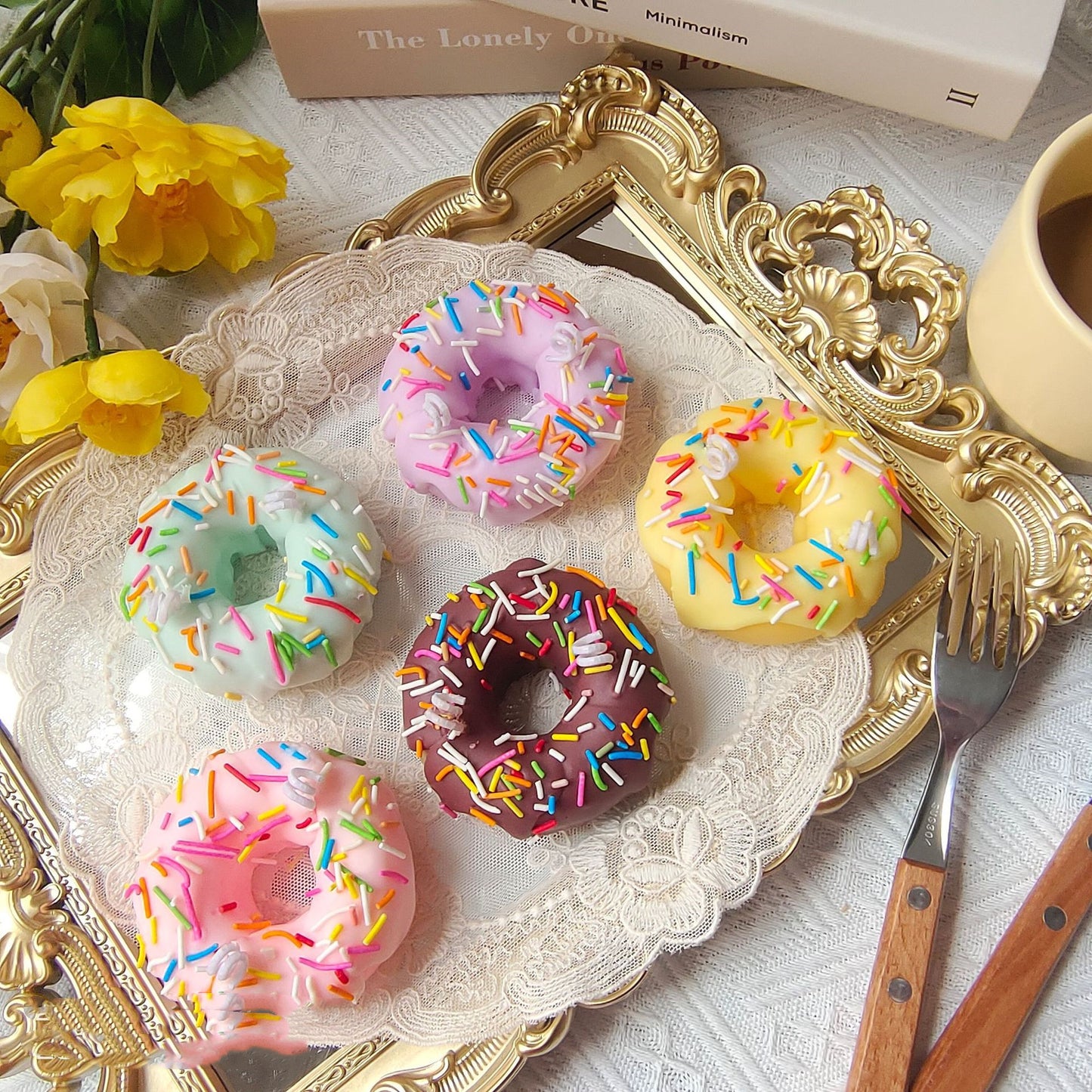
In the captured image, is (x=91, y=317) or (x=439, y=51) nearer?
(x=91, y=317)

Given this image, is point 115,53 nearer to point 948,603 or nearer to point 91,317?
point 91,317

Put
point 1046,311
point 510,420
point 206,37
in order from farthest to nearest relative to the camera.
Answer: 1. point 206,37
2. point 510,420
3. point 1046,311

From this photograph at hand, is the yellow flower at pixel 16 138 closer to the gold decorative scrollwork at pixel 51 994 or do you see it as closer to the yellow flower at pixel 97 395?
the yellow flower at pixel 97 395

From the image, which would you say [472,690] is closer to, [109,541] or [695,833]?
[695,833]

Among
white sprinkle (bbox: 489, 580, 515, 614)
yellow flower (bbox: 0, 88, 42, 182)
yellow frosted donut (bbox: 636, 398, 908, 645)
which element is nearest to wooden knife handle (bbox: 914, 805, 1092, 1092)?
yellow frosted donut (bbox: 636, 398, 908, 645)

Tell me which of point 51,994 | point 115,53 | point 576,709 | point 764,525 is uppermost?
point 115,53

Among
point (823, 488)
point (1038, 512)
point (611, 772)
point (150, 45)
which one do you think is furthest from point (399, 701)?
point (150, 45)

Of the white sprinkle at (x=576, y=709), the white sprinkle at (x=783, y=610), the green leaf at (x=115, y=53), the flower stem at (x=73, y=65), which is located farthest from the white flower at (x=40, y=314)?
the white sprinkle at (x=783, y=610)
